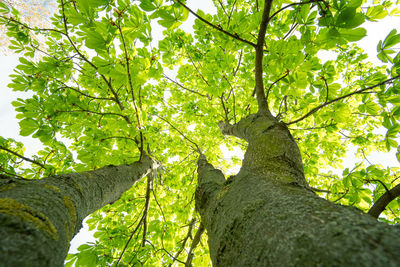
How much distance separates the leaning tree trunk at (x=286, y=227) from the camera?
42cm

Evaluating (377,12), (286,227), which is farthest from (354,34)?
(286,227)

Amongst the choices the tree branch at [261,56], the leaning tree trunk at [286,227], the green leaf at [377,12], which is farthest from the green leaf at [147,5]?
the green leaf at [377,12]

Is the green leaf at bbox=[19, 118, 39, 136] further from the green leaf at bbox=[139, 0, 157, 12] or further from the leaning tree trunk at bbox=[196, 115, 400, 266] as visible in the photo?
the leaning tree trunk at bbox=[196, 115, 400, 266]

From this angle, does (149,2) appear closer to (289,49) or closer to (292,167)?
(289,49)

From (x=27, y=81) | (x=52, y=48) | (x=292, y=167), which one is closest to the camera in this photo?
(x=292, y=167)

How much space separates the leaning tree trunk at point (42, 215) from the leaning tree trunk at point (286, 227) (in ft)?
2.23

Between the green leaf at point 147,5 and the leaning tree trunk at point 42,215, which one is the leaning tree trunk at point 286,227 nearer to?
the leaning tree trunk at point 42,215

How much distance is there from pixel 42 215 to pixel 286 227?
887 mm

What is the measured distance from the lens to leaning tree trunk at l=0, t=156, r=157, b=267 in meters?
0.45

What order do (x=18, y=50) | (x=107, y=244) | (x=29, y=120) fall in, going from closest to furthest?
(x=29, y=120) → (x=18, y=50) → (x=107, y=244)

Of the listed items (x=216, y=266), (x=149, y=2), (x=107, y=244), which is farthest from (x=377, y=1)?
(x=107, y=244)

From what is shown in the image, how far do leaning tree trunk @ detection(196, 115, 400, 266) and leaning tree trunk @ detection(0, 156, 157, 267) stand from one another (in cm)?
68

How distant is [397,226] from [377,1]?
341 cm

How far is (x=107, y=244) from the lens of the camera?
7.73ft
